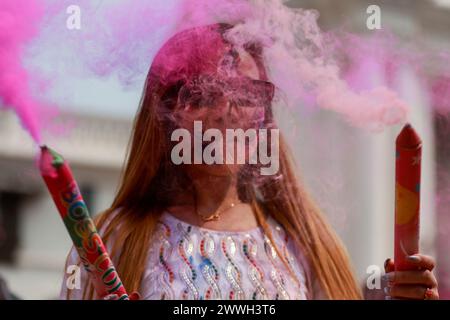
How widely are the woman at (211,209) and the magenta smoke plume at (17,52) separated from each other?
19 cm

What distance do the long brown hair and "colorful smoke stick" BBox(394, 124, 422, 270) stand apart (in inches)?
10.0

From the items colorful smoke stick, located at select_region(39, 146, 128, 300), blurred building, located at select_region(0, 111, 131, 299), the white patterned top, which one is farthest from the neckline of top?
blurred building, located at select_region(0, 111, 131, 299)

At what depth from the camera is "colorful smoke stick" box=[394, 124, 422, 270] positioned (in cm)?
172

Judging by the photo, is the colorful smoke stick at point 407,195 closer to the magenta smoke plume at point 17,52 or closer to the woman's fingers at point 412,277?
the woman's fingers at point 412,277

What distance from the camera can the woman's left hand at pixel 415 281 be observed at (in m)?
1.82

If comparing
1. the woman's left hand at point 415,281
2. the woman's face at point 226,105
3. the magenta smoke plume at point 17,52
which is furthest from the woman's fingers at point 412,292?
the magenta smoke plume at point 17,52

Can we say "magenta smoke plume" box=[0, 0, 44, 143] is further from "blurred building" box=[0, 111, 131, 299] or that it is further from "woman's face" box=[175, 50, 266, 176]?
"blurred building" box=[0, 111, 131, 299]

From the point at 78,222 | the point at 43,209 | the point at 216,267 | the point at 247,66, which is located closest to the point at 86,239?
the point at 78,222

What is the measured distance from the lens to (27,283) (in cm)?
1123

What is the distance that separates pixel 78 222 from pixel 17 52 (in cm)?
41

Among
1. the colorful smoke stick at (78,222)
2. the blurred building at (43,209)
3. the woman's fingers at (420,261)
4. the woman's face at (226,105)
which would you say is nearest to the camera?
the colorful smoke stick at (78,222)
